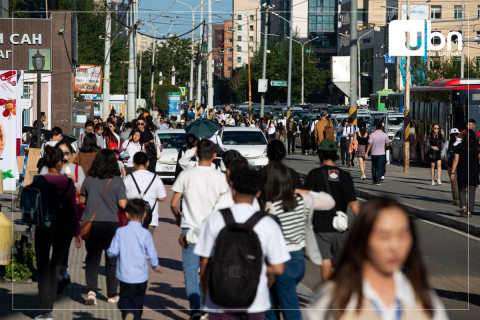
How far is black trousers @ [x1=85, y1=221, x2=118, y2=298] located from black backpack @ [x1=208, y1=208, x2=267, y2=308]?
13.1 ft

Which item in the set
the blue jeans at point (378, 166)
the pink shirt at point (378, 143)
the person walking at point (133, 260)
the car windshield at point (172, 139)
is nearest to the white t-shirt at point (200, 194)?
the person walking at point (133, 260)

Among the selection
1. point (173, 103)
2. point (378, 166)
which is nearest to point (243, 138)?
point (378, 166)

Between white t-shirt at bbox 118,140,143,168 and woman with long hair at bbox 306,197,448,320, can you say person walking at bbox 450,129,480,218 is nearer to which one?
white t-shirt at bbox 118,140,143,168

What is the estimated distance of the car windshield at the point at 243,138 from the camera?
27244 mm

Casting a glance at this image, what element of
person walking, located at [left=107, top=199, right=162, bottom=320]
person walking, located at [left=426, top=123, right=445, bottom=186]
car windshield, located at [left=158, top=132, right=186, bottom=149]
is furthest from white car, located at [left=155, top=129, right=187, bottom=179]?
person walking, located at [left=107, top=199, right=162, bottom=320]

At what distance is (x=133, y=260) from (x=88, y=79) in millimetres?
51091

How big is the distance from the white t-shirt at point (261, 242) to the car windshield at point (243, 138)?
71.2 feet

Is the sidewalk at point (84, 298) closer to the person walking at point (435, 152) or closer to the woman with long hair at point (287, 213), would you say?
the woman with long hair at point (287, 213)

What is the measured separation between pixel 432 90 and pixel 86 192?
27.2 metres

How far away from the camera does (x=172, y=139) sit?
26984 millimetres

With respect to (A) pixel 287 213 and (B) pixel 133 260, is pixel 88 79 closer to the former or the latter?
(B) pixel 133 260

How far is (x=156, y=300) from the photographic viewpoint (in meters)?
9.30

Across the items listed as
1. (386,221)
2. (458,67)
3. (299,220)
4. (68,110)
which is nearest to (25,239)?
(299,220)

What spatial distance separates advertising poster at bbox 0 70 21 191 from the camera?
18047 mm
